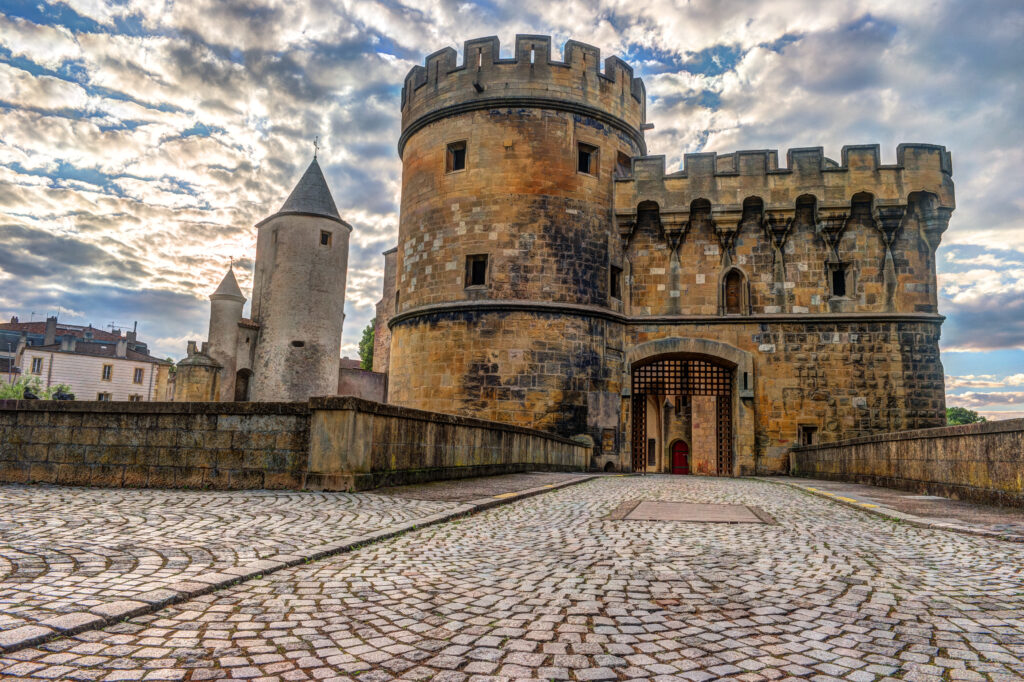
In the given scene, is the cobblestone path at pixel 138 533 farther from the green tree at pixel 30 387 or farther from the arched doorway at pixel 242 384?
the green tree at pixel 30 387

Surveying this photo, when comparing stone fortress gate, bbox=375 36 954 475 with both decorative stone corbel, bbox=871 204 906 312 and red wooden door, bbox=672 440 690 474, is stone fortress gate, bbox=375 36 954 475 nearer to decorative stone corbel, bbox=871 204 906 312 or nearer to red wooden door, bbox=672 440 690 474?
decorative stone corbel, bbox=871 204 906 312

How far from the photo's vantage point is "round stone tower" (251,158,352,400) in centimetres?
2850

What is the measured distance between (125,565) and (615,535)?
3.37 meters

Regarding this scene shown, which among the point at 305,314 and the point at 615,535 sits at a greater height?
the point at 305,314

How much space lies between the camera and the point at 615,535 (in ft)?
18.0

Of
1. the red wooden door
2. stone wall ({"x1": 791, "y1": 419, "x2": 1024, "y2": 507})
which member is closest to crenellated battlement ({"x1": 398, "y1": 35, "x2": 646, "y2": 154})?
stone wall ({"x1": 791, "y1": 419, "x2": 1024, "y2": 507})

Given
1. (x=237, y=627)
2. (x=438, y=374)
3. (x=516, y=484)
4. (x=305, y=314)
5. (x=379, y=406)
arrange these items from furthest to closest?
(x=305, y=314)
(x=438, y=374)
(x=516, y=484)
(x=379, y=406)
(x=237, y=627)

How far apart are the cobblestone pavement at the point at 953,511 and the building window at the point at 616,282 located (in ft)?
36.5

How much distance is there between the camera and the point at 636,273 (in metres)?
20.3

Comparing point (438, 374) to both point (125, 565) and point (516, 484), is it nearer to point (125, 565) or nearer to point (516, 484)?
point (516, 484)

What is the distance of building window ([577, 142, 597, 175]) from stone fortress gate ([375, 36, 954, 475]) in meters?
0.06

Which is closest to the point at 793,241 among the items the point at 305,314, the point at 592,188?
the point at 592,188

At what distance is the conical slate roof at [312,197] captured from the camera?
30062mm

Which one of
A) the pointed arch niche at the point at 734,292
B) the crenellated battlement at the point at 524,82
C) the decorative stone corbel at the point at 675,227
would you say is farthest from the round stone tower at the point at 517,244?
the pointed arch niche at the point at 734,292
